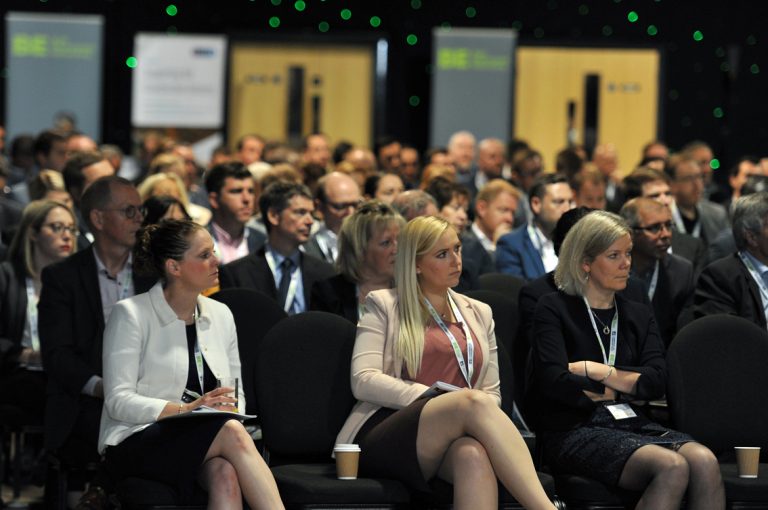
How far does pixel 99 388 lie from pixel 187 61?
8.20m

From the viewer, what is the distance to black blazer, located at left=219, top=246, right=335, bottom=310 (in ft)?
20.7

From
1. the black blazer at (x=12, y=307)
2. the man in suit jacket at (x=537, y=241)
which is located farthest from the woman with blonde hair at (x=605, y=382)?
the black blazer at (x=12, y=307)

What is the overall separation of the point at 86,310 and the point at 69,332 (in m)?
0.12

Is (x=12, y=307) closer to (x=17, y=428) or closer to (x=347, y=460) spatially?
(x=17, y=428)

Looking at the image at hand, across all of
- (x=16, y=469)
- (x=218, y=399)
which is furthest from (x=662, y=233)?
(x=16, y=469)

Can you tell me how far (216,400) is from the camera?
4.68 meters

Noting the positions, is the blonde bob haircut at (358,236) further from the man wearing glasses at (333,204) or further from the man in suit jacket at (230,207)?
the man in suit jacket at (230,207)

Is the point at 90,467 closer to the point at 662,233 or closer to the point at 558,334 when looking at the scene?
the point at 558,334

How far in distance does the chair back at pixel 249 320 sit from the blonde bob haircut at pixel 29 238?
120 centimetres

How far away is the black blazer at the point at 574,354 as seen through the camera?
16.7 feet

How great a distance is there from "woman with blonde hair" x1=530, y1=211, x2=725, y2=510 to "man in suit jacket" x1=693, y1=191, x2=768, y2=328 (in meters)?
0.63

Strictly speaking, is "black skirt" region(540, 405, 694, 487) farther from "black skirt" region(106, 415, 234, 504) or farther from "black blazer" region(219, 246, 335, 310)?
"black blazer" region(219, 246, 335, 310)

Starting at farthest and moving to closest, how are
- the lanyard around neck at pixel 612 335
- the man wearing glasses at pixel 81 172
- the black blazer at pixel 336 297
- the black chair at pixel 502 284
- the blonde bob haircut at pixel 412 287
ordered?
the man wearing glasses at pixel 81 172
the black chair at pixel 502 284
the black blazer at pixel 336 297
the lanyard around neck at pixel 612 335
the blonde bob haircut at pixel 412 287

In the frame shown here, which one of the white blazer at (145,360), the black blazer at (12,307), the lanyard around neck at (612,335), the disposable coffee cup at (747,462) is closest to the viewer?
the white blazer at (145,360)
